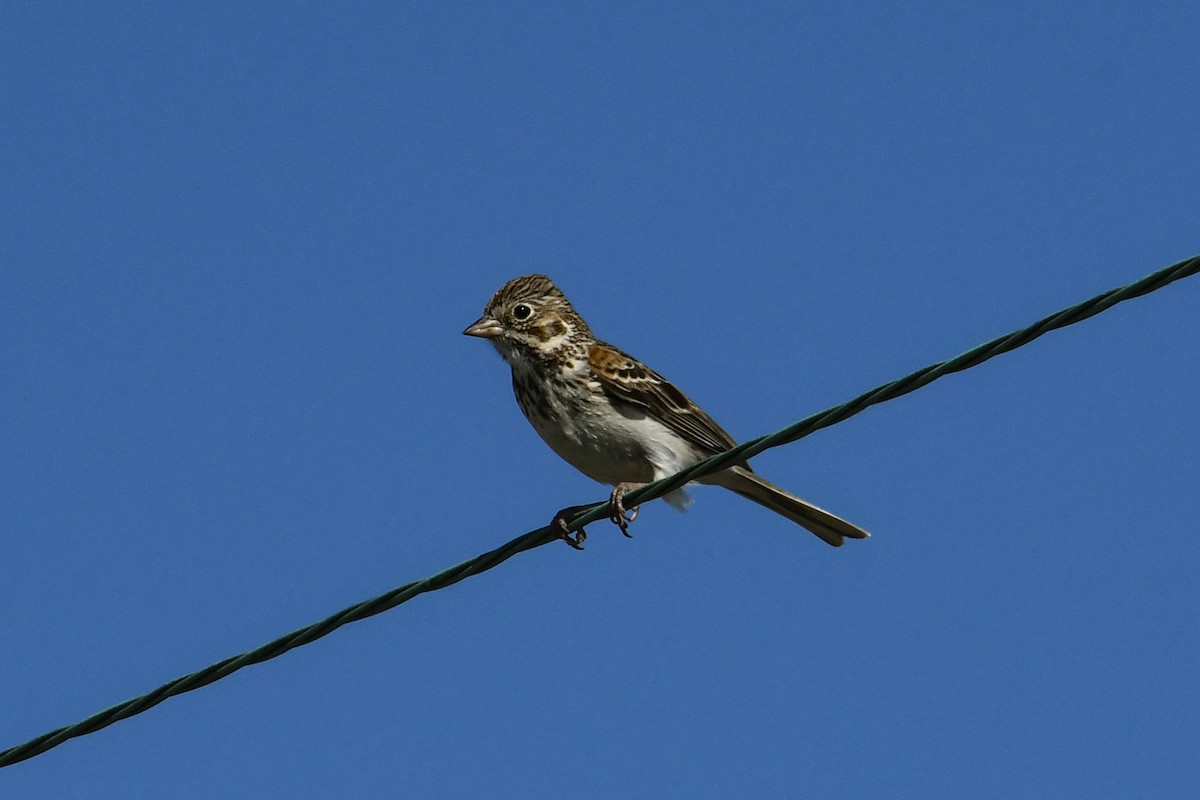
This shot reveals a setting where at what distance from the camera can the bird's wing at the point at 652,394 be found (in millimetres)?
8664

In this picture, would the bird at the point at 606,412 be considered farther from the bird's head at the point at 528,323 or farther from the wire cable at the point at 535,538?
the wire cable at the point at 535,538

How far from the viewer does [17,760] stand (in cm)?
557

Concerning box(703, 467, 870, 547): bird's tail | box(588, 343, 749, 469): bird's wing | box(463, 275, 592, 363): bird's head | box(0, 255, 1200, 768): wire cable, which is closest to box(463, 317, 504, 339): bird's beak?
box(463, 275, 592, 363): bird's head

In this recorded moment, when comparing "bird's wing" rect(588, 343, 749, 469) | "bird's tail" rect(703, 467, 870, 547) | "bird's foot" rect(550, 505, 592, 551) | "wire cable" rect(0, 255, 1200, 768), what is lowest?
"wire cable" rect(0, 255, 1200, 768)

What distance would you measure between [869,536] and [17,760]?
4553mm

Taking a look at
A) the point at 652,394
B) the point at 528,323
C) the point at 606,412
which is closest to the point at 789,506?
the point at 652,394

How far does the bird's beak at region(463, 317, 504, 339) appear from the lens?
29.4 feet

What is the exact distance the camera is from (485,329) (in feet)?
29.5

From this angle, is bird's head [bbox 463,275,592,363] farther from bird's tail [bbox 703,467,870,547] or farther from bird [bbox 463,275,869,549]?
bird's tail [bbox 703,467,870,547]

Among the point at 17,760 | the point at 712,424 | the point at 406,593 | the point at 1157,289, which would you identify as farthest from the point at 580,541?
the point at 1157,289

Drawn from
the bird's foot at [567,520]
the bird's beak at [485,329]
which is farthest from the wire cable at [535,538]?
the bird's beak at [485,329]

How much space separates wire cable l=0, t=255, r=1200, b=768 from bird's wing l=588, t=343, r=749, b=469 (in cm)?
266

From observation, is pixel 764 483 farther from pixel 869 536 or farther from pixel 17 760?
pixel 17 760

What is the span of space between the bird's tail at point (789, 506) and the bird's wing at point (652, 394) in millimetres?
248
